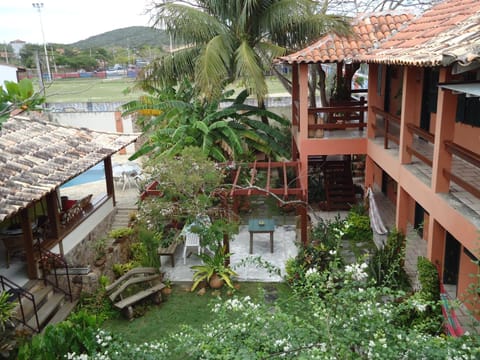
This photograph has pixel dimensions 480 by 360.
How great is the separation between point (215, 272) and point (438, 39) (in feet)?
23.7

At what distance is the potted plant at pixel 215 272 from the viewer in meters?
11.1

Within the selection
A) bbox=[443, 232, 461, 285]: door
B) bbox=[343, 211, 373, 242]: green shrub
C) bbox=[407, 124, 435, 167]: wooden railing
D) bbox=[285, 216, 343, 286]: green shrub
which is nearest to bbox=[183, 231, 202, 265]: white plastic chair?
bbox=[285, 216, 343, 286]: green shrub

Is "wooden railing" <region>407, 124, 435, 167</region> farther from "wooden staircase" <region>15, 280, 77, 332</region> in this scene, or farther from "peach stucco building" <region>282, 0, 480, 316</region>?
"wooden staircase" <region>15, 280, 77, 332</region>

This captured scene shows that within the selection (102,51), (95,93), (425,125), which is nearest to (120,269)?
(425,125)

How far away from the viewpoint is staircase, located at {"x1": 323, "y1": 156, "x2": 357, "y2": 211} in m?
15.5

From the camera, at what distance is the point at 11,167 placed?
33.1 feet

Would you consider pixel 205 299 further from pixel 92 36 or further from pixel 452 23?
pixel 92 36

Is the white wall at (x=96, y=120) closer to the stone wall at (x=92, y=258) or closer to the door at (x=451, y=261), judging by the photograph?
the stone wall at (x=92, y=258)

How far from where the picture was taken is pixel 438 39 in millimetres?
9062

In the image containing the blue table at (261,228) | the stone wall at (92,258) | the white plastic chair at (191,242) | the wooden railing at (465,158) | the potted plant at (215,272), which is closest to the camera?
the wooden railing at (465,158)

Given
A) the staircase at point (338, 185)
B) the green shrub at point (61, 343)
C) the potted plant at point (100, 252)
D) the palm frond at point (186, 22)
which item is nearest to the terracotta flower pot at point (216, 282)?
the potted plant at point (100, 252)

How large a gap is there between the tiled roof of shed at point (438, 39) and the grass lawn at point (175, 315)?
519 centimetres

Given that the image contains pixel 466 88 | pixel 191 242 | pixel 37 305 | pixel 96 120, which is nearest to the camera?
pixel 466 88

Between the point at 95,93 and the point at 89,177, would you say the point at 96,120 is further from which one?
the point at 95,93
